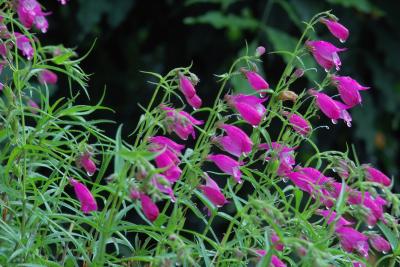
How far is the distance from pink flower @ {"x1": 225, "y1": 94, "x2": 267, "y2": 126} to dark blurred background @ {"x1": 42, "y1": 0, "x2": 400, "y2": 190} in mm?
1775

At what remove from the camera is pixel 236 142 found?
1721 millimetres

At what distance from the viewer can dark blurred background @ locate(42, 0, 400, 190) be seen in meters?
3.72

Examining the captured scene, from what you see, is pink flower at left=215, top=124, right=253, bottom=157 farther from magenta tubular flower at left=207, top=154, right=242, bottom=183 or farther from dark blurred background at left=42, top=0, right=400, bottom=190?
dark blurred background at left=42, top=0, right=400, bottom=190

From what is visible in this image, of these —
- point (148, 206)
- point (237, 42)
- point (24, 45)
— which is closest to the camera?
point (148, 206)

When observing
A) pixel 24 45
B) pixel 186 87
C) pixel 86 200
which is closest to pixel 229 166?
pixel 186 87

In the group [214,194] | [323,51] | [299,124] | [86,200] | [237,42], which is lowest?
[237,42]

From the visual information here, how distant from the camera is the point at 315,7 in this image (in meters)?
3.73

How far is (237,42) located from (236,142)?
2.37 m

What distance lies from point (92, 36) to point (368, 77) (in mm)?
1269

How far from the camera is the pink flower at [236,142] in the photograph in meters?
1.72

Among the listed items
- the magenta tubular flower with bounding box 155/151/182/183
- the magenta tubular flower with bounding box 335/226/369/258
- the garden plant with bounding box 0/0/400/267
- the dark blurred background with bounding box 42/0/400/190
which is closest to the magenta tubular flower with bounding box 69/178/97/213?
the garden plant with bounding box 0/0/400/267

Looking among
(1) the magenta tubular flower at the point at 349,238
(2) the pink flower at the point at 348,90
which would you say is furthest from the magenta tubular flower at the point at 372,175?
(2) the pink flower at the point at 348,90

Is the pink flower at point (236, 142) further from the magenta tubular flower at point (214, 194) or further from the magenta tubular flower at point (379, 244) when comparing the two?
the magenta tubular flower at point (379, 244)

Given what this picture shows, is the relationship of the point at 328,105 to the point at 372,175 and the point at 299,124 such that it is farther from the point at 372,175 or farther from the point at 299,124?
the point at 372,175
